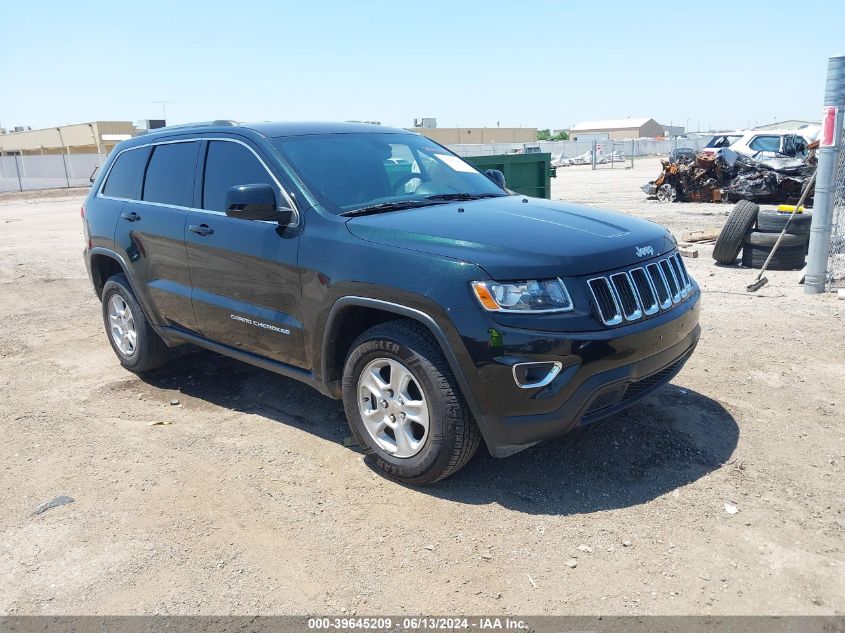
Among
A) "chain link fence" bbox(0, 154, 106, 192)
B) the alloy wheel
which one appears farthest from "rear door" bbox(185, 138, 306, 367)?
"chain link fence" bbox(0, 154, 106, 192)

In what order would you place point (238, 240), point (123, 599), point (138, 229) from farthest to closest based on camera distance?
point (138, 229) → point (238, 240) → point (123, 599)

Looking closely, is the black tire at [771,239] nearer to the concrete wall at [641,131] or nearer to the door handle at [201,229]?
the door handle at [201,229]

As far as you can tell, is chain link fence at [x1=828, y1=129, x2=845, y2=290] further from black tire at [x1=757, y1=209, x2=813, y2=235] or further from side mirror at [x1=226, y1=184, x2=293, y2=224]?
side mirror at [x1=226, y1=184, x2=293, y2=224]

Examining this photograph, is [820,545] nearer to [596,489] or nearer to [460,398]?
[596,489]

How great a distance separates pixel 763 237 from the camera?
8977 mm

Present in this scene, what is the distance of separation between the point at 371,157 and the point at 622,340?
6.89 feet

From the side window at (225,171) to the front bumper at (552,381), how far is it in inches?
75.0

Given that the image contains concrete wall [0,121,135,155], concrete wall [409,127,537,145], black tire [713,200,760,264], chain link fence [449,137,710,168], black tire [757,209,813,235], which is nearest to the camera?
black tire [757,209,813,235]

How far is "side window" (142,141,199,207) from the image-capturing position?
498 centimetres

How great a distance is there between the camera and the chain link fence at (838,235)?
7.68m

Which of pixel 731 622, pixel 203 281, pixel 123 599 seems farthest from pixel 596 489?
pixel 203 281

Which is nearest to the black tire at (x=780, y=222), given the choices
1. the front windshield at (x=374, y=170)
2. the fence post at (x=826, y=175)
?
the fence post at (x=826, y=175)

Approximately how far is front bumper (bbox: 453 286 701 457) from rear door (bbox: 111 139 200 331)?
251 centimetres

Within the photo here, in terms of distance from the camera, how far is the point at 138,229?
5.35 metres
